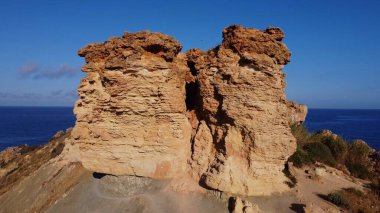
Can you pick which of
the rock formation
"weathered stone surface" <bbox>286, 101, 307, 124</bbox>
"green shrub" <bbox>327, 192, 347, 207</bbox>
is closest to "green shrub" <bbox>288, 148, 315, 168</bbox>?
"green shrub" <bbox>327, 192, 347, 207</bbox>

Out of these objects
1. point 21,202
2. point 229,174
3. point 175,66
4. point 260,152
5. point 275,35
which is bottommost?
point 21,202

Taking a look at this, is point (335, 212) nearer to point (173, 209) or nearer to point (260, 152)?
point (260, 152)

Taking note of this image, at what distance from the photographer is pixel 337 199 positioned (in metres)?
11.4

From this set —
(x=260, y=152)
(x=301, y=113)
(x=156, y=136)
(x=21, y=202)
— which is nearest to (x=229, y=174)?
(x=260, y=152)

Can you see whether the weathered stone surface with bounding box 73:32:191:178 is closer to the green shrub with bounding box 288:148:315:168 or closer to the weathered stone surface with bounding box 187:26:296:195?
the weathered stone surface with bounding box 187:26:296:195

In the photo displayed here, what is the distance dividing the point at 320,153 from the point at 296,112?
23.0 ft

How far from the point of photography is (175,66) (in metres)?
11.8

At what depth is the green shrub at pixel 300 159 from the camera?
15.1 metres

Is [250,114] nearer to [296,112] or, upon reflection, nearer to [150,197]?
[150,197]

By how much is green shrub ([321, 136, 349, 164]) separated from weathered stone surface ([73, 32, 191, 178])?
1090 cm

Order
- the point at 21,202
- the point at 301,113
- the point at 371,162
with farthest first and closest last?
the point at 301,113
the point at 371,162
the point at 21,202

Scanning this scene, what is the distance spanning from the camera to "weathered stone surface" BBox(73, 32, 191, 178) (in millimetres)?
11102

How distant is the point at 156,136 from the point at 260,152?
4044 mm

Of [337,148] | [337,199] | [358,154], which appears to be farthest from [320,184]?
[358,154]
